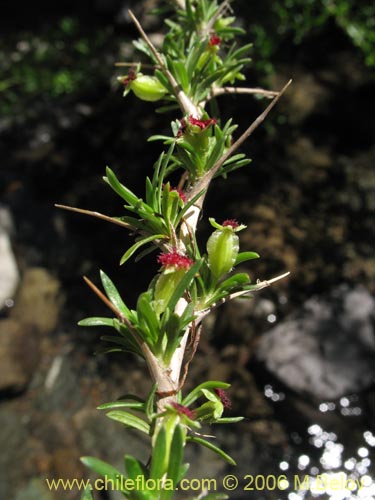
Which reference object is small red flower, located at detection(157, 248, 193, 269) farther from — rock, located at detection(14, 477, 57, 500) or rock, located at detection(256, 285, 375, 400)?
rock, located at detection(14, 477, 57, 500)

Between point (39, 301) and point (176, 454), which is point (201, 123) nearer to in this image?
point (176, 454)

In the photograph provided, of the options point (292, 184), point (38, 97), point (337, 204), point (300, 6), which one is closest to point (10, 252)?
point (38, 97)

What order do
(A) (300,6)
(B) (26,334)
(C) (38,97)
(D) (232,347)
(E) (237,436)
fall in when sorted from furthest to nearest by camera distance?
(C) (38,97), (B) (26,334), (A) (300,6), (D) (232,347), (E) (237,436)

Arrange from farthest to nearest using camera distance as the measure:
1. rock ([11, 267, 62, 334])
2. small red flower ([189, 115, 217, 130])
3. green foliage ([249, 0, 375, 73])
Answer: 1. rock ([11, 267, 62, 334])
2. green foliage ([249, 0, 375, 73])
3. small red flower ([189, 115, 217, 130])

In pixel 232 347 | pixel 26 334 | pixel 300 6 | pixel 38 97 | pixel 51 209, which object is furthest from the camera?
pixel 38 97

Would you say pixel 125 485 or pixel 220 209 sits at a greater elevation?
pixel 125 485

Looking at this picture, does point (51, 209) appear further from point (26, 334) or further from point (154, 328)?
point (154, 328)

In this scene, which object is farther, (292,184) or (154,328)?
(292,184)

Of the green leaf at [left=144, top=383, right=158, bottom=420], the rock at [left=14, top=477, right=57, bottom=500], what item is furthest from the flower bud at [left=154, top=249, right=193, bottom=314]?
the rock at [left=14, top=477, right=57, bottom=500]
